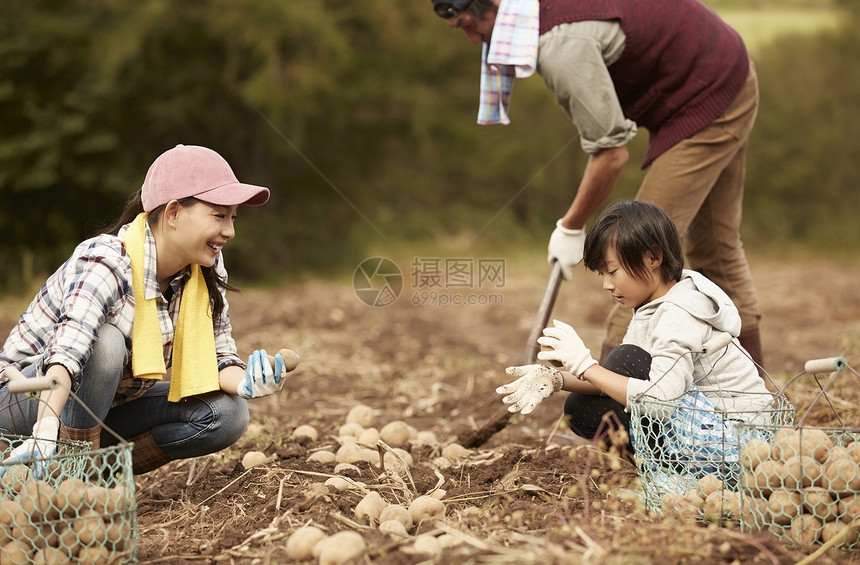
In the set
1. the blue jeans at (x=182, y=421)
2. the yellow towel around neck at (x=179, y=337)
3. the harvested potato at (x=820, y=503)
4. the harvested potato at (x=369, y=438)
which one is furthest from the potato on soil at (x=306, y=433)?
the harvested potato at (x=820, y=503)

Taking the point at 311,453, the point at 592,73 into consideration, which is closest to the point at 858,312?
the point at 592,73

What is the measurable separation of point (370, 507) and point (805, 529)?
0.94 meters

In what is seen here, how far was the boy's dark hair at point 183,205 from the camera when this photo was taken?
6.90 ft

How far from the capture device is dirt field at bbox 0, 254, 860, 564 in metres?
1.58

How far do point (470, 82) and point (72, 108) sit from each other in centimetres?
424

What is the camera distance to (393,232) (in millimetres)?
9055

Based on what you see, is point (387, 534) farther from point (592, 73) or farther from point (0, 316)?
point (0, 316)

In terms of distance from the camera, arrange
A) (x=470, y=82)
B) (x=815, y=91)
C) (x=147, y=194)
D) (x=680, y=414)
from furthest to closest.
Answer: (x=815, y=91)
(x=470, y=82)
(x=147, y=194)
(x=680, y=414)

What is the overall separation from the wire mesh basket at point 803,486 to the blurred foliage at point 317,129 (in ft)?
11.6

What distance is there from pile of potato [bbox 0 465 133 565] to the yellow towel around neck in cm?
45

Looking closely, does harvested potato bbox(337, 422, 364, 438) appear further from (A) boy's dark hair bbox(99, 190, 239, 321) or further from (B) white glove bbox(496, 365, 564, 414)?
(B) white glove bbox(496, 365, 564, 414)

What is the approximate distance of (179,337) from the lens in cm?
222

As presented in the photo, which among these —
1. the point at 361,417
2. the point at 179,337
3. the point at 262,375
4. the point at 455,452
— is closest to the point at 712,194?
the point at 455,452

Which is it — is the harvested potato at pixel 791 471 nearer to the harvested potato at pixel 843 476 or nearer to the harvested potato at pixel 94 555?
the harvested potato at pixel 843 476
